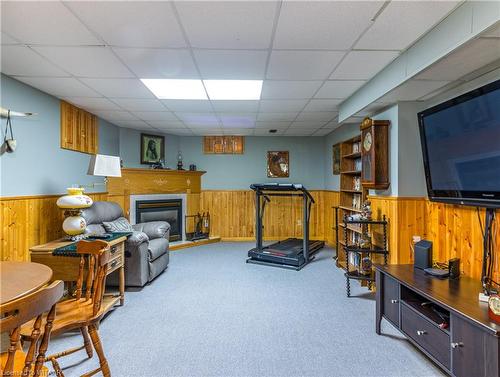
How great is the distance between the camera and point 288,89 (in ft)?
10.8

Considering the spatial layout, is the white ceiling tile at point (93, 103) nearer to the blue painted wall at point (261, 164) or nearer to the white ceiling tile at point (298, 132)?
the blue painted wall at point (261, 164)

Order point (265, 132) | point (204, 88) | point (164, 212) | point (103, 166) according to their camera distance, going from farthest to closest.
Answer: point (265, 132), point (164, 212), point (103, 166), point (204, 88)

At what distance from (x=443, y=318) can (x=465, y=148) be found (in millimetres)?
1228

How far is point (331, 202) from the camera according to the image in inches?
239

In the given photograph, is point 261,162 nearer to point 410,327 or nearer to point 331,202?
point 331,202

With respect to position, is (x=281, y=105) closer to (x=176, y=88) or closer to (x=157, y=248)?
(x=176, y=88)

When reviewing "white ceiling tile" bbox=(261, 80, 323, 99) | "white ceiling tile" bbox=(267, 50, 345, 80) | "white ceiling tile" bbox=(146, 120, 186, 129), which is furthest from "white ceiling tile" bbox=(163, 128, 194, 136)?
"white ceiling tile" bbox=(267, 50, 345, 80)

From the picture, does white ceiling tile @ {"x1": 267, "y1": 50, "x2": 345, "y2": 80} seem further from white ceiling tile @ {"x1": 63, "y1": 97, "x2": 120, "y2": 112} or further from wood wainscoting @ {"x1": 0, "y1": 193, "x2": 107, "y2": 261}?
wood wainscoting @ {"x1": 0, "y1": 193, "x2": 107, "y2": 261}

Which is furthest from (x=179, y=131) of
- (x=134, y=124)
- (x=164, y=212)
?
(x=164, y=212)

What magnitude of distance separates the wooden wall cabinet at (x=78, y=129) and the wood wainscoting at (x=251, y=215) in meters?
2.73

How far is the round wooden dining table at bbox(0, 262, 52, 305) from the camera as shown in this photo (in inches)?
54.7

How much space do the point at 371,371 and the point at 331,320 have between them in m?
0.74

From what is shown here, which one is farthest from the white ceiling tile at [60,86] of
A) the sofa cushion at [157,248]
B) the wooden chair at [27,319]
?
the wooden chair at [27,319]

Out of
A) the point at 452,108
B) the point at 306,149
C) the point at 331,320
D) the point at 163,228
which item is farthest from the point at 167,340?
the point at 306,149
